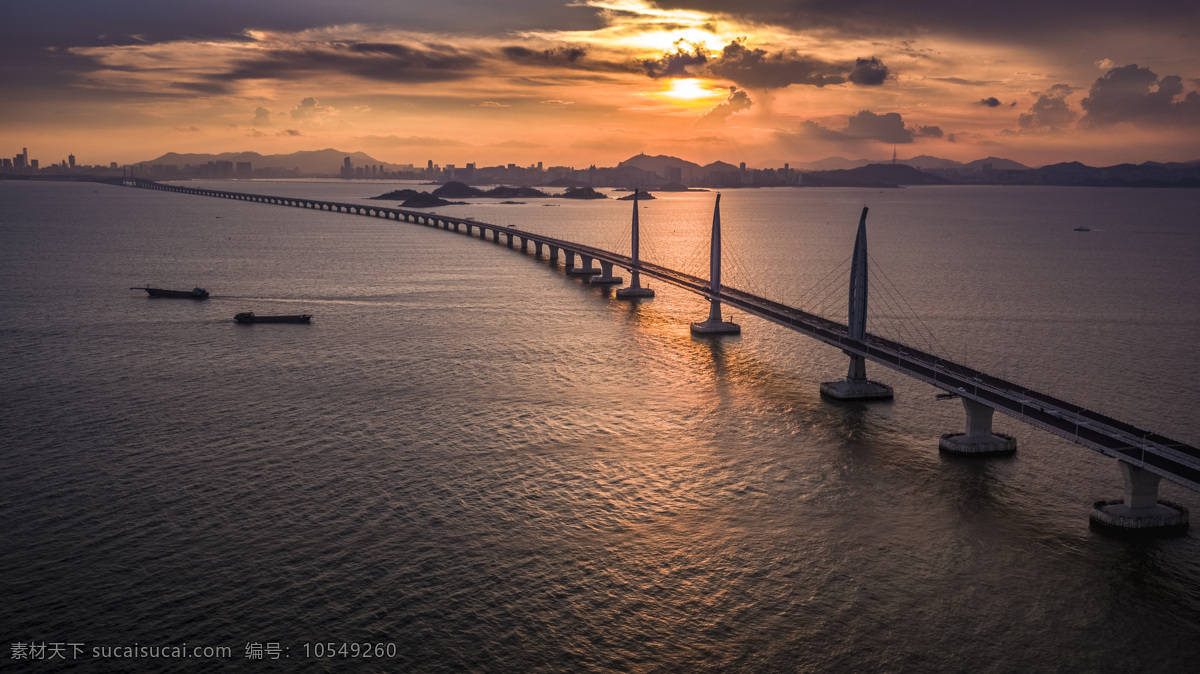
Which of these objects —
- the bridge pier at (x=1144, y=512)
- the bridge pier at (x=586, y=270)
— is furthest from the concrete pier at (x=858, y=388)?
the bridge pier at (x=586, y=270)

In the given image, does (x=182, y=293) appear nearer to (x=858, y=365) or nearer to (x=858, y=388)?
(x=858, y=365)

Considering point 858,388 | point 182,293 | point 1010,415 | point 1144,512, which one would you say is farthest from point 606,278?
point 1144,512

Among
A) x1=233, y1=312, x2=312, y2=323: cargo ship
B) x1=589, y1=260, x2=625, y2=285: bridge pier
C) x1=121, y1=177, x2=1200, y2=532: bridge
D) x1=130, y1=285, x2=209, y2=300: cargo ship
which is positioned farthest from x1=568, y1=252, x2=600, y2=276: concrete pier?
x1=121, y1=177, x2=1200, y2=532: bridge

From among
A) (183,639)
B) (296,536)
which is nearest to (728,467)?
(296,536)

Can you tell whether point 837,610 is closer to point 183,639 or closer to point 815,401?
point 183,639

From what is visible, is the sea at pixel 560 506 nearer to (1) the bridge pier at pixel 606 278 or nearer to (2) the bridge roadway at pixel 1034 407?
(2) the bridge roadway at pixel 1034 407

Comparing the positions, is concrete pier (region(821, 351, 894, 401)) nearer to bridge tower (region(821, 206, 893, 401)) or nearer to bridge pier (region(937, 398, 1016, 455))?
bridge tower (region(821, 206, 893, 401))
